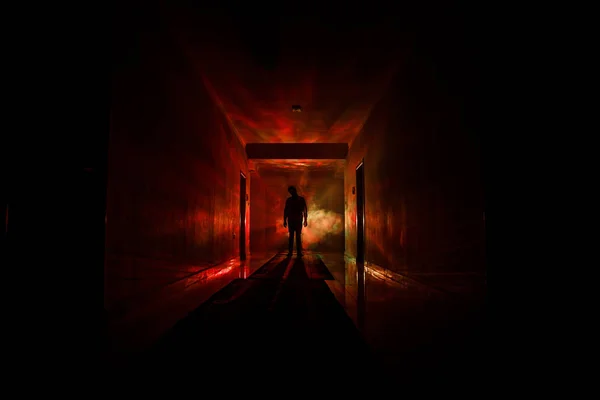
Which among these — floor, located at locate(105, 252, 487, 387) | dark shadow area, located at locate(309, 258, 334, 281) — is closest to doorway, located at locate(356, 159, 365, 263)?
dark shadow area, located at locate(309, 258, 334, 281)

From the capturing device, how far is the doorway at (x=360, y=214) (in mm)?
6230

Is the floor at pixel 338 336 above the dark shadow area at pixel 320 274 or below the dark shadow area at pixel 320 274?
above

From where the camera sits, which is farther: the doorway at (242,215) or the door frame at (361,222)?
the doorway at (242,215)

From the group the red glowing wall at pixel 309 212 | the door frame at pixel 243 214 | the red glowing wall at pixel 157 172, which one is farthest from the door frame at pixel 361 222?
the red glowing wall at pixel 309 212

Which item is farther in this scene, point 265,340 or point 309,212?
point 309,212

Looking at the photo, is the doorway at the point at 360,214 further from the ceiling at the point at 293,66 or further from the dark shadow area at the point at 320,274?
the dark shadow area at the point at 320,274

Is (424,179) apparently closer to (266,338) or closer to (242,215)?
(266,338)

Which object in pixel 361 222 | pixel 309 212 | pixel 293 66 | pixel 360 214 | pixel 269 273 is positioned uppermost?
pixel 293 66

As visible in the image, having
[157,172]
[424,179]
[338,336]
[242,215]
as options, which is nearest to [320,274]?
[424,179]

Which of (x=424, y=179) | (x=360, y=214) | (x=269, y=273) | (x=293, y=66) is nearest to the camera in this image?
(x=424, y=179)

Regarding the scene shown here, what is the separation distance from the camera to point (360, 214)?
260 inches

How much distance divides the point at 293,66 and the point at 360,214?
358 cm

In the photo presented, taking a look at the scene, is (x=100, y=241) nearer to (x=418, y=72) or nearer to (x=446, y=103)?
(x=446, y=103)

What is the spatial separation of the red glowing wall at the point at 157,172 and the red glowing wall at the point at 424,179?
217cm
